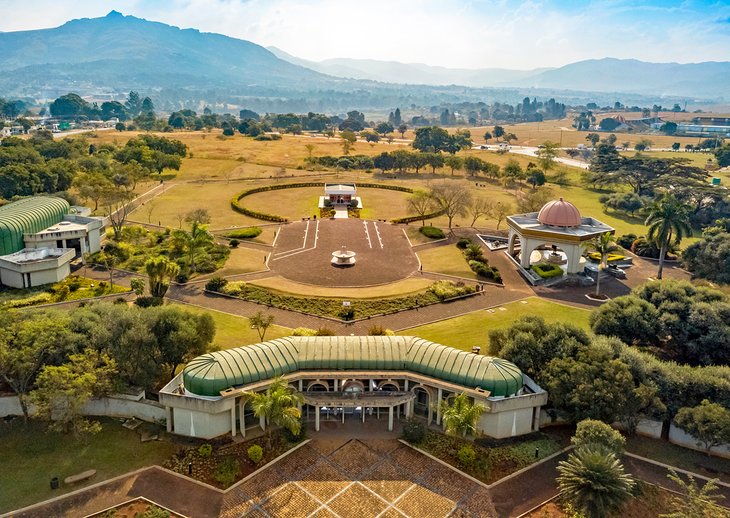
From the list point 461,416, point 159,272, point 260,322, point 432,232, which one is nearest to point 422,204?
point 432,232

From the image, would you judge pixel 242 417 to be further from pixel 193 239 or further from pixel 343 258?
pixel 343 258

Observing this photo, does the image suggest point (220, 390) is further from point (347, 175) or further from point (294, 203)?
point (347, 175)

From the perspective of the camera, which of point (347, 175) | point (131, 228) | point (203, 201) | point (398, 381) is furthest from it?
point (347, 175)

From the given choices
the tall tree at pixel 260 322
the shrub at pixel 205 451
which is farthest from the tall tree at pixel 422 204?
the shrub at pixel 205 451

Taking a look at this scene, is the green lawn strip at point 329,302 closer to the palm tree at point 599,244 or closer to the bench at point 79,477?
the palm tree at point 599,244

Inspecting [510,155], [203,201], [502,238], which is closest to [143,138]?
→ [203,201]
